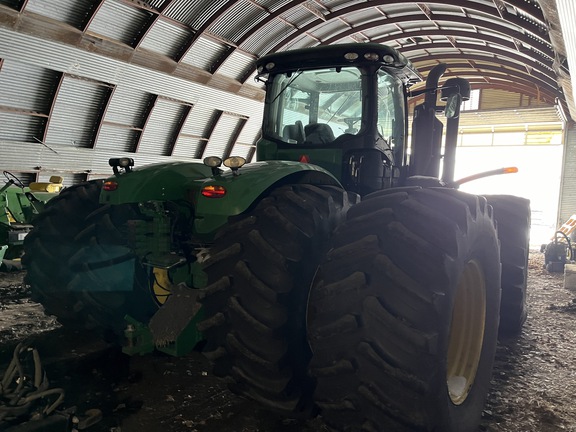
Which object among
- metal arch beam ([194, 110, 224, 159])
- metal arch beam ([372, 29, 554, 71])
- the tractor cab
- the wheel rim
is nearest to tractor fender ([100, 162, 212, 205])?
the tractor cab

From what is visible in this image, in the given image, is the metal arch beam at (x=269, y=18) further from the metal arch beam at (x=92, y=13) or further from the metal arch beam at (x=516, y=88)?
the metal arch beam at (x=516, y=88)

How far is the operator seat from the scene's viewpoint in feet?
12.2

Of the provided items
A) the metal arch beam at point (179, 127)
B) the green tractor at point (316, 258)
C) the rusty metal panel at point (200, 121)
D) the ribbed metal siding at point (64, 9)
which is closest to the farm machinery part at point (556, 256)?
the green tractor at point (316, 258)

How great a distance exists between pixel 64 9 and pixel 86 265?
24.2ft

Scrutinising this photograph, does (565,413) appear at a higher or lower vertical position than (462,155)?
lower

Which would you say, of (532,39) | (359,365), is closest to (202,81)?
(532,39)

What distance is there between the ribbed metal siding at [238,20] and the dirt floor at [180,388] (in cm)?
830

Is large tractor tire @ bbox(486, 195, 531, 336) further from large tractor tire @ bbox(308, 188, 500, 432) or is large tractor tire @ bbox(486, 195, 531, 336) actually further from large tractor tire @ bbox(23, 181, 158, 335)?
large tractor tire @ bbox(23, 181, 158, 335)

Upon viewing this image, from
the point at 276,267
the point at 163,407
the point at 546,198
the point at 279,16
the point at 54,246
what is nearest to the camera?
the point at 276,267

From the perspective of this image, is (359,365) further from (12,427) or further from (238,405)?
(12,427)

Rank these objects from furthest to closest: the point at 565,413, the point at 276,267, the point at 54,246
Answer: the point at 54,246
the point at 565,413
the point at 276,267

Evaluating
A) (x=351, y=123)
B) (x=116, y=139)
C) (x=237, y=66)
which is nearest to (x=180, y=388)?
(x=351, y=123)

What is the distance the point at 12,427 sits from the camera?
92.7 inches

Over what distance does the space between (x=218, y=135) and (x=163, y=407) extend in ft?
37.0
